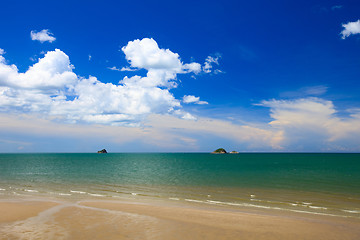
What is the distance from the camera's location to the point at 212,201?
2258cm

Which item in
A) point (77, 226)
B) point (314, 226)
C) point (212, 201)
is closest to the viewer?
point (77, 226)

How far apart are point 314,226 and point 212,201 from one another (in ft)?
33.1

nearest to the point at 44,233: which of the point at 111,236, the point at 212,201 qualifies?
the point at 111,236

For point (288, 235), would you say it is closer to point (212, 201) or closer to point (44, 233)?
point (212, 201)

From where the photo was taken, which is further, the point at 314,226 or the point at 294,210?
the point at 294,210

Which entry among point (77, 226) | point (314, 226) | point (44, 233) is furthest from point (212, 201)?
point (44, 233)

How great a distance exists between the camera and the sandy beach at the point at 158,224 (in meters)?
12.0

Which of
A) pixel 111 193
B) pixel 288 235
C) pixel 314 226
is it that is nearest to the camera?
pixel 288 235

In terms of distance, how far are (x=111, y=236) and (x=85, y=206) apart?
8547mm

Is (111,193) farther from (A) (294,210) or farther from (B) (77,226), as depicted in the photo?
(A) (294,210)

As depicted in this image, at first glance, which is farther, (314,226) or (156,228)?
(314,226)

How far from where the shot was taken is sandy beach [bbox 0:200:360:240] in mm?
11969

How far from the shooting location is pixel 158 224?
1374 centimetres

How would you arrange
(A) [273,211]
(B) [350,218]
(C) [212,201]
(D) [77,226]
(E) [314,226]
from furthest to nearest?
(C) [212,201]
(A) [273,211]
(B) [350,218]
(E) [314,226]
(D) [77,226]
